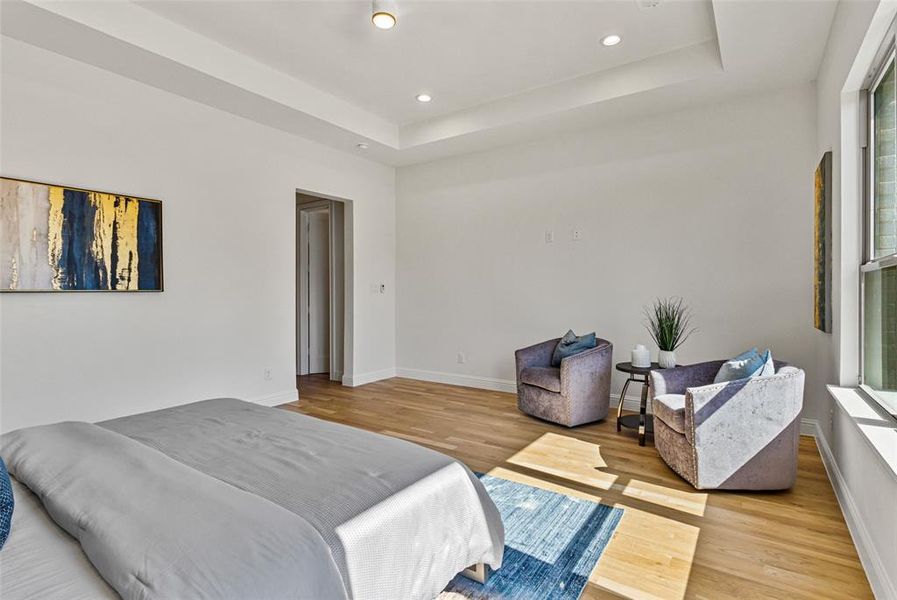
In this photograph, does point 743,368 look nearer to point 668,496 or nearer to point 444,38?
point 668,496

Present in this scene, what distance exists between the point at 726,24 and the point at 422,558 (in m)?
3.31

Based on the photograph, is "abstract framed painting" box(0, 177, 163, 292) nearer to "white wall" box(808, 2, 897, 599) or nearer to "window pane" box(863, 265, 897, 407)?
"white wall" box(808, 2, 897, 599)

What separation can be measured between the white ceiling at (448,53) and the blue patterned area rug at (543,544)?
2904 millimetres

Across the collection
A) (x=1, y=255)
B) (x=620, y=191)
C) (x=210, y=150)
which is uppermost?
(x=210, y=150)

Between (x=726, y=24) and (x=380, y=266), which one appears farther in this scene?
(x=380, y=266)

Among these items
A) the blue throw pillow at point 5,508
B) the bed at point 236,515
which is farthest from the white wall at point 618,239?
the blue throw pillow at point 5,508

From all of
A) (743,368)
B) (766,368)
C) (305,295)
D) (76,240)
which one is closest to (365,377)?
(305,295)

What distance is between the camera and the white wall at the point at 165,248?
2.95m

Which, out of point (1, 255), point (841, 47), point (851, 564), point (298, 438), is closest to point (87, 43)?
point (1, 255)

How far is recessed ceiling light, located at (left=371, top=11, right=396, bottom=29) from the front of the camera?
9.42 feet

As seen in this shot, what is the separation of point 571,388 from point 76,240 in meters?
3.71

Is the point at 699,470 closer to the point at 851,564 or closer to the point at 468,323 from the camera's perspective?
the point at 851,564

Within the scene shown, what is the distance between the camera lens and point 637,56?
3.58 m

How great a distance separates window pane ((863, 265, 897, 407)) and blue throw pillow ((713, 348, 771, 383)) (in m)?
0.46
